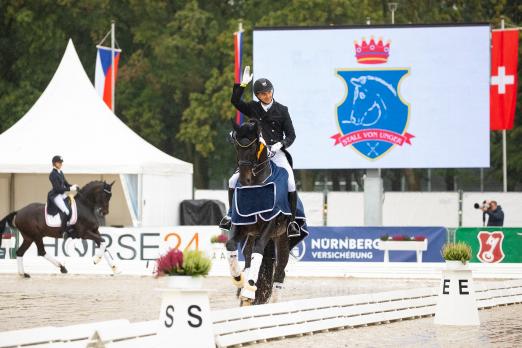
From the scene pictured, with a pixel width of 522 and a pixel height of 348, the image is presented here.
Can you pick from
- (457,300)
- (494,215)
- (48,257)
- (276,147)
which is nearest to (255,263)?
(276,147)

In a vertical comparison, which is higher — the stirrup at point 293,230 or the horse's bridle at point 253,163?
the horse's bridle at point 253,163

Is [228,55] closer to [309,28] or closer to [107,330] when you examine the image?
[309,28]

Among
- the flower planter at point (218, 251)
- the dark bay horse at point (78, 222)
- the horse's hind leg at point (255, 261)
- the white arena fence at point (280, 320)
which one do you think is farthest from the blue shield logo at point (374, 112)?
the horse's hind leg at point (255, 261)

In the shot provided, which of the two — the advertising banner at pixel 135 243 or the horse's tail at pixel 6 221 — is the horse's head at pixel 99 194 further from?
the advertising banner at pixel 135 243

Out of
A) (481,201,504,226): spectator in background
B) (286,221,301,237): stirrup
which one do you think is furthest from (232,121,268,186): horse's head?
(481,201,504,226): spectator in background

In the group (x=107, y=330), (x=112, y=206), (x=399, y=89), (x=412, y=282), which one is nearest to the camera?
(x=107, y=330)

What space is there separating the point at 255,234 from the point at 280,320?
1.31 metres

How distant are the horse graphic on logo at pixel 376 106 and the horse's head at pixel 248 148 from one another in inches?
762

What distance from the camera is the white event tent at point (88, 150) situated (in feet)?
108

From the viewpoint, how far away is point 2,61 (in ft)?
187

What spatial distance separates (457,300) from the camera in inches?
566

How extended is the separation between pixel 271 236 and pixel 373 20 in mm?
38050

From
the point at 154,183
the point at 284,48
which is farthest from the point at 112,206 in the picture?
the point at 284,48

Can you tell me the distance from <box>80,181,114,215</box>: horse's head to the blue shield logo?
31.9 feet
